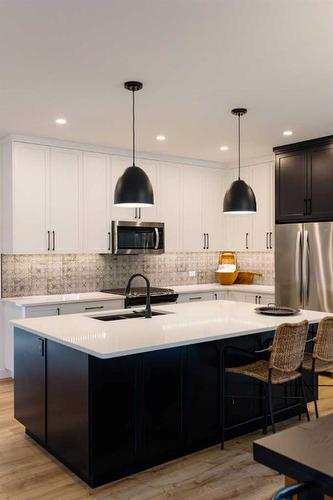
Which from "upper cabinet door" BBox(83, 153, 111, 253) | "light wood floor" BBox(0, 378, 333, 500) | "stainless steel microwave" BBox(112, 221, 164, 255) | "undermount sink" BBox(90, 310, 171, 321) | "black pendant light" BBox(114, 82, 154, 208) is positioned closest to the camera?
→ "light wood floor" BBox(0, 378, 333, 500)

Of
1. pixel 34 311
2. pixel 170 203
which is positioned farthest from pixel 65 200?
pixel 170 203

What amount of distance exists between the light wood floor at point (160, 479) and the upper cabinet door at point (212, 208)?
12.2 feet

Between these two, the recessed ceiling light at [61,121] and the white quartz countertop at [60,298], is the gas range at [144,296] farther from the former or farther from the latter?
the recessed ceiling light at [61,121]

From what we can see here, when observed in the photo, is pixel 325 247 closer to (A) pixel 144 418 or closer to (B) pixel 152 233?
(B) pixel 152 233

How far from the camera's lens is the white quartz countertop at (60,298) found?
472 cm

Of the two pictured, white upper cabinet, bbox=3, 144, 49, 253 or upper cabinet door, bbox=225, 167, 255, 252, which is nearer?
white upper cabinet, bbox=3, 144, 49, 253

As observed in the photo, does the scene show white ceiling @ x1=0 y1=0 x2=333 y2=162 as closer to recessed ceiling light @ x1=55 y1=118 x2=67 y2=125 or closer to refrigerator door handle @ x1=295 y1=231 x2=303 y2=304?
recessed ceiling light @ x1=55 y1=118 x2=67 y2=125

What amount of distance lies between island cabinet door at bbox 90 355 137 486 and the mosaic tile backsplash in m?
2.86

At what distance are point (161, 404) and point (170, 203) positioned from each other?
11.9 ft

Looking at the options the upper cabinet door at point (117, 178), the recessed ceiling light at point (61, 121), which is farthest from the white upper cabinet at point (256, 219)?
the recessed ceiling light at point (61, 121)

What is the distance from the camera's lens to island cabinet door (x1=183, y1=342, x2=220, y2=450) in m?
3.14

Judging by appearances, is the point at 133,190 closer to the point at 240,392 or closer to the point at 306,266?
the point at 240,392

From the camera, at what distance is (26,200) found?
5051mm

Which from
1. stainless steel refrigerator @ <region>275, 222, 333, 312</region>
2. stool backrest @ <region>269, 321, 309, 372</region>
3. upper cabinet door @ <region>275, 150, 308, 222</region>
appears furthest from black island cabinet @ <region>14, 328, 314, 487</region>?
upper cabinet door @ <region>275, 150, 308, 222</region>
